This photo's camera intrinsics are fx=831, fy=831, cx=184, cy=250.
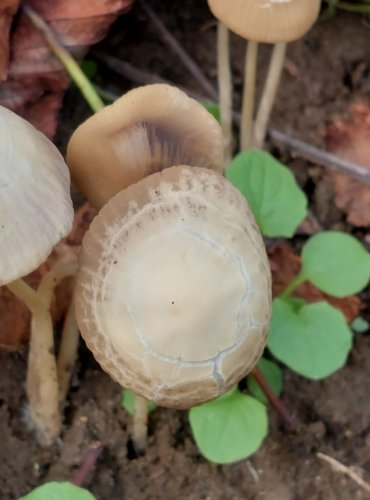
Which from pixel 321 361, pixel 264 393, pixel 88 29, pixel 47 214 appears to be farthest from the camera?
pixel 88 29

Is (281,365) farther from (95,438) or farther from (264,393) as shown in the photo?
(95,438)

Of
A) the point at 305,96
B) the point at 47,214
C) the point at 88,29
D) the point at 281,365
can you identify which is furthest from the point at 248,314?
the point at 305,96

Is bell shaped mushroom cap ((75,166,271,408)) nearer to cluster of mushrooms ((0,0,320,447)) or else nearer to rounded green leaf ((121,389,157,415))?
cluster of mushrooms ((0,0,320,447))

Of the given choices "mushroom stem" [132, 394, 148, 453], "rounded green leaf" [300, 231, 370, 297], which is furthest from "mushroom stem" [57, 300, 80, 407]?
"rounded green leaf" [300, 231, 370, 297]

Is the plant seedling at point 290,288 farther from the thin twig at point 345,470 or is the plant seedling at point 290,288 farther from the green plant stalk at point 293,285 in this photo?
the thin twig at point 345,470

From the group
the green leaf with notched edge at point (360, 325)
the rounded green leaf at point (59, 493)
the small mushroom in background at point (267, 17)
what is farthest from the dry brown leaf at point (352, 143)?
the rounded green leaf at point (59, 493)

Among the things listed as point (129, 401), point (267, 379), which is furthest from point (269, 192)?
point (129, 401)
